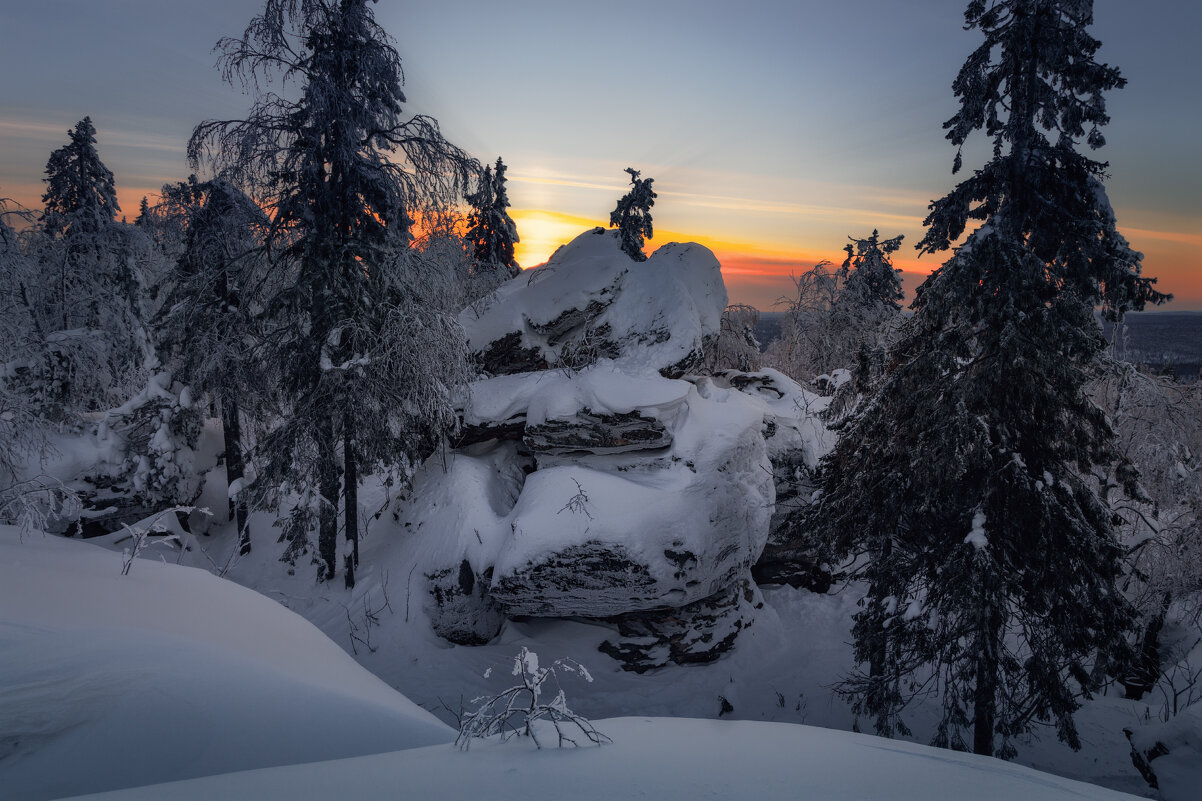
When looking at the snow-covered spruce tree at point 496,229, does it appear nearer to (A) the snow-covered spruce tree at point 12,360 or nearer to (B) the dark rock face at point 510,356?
(B) the dark rock face at point 510,356

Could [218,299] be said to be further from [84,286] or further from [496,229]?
[496,229]

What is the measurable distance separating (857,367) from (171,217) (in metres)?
15.4

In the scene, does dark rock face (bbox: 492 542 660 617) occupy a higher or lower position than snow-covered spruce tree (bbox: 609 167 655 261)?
lower

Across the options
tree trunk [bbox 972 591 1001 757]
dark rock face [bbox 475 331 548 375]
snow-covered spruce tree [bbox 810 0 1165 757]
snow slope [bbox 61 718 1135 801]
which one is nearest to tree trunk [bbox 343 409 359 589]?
dark rock face [bbox 475 331 548 375]

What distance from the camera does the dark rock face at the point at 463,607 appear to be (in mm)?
11141

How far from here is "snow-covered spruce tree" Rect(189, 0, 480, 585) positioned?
10.6 meters

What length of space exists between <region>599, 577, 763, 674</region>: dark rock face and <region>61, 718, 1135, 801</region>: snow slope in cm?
754

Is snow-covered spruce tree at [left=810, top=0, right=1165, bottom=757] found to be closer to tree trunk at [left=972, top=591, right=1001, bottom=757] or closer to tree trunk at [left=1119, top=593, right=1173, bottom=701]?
tree trunk at [left=972, top=591, right=1001, bottom=757]

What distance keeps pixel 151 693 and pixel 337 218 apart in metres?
10.4

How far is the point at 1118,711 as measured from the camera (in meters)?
10.2

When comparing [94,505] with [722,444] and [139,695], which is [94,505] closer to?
[139,695]

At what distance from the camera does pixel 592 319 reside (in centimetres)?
1388

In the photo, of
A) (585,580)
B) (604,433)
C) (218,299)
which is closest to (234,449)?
(218,299)

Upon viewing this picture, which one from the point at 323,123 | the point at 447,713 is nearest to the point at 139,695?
the point at 447,713
